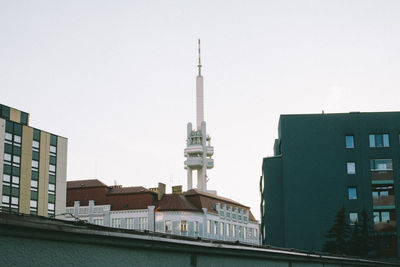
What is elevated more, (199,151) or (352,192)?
(199,151)

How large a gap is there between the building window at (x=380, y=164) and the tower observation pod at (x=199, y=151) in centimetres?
10645

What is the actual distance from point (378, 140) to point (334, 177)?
280 inches

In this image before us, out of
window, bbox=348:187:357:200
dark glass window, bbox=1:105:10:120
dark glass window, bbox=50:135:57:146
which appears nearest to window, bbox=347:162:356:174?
window, bbox=348:187:357:200

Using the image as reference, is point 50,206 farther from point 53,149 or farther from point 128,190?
point 128,190

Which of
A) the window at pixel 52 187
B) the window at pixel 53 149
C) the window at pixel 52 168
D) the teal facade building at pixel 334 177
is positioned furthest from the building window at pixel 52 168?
the teal facade building at pixel 334 177

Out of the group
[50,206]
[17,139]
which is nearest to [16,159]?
[17,139]

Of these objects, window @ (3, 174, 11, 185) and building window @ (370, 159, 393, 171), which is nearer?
building window @ (370, 159, 393, 171)

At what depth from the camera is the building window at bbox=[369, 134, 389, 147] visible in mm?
72375

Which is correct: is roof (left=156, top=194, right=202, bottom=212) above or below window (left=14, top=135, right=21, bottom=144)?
below

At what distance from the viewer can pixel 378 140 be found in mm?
72500

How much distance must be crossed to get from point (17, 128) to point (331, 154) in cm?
4955

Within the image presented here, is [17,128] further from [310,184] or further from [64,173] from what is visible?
[310,184]

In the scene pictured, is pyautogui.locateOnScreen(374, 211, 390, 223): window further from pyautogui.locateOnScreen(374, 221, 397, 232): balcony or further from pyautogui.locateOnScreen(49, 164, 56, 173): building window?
pyautogui.locateOnScreen(49, 164, 56, 173): building window

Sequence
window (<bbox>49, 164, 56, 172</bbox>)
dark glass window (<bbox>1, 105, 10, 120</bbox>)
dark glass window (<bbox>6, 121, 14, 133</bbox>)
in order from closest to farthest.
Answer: dark glass window (<bbox>6, 121, 14, 133</bbox>) → dark glass window (<bbox>1, 105, 10, 120</bbox>) → window (<bbox>49, 164, 56, 172</bbox>)
